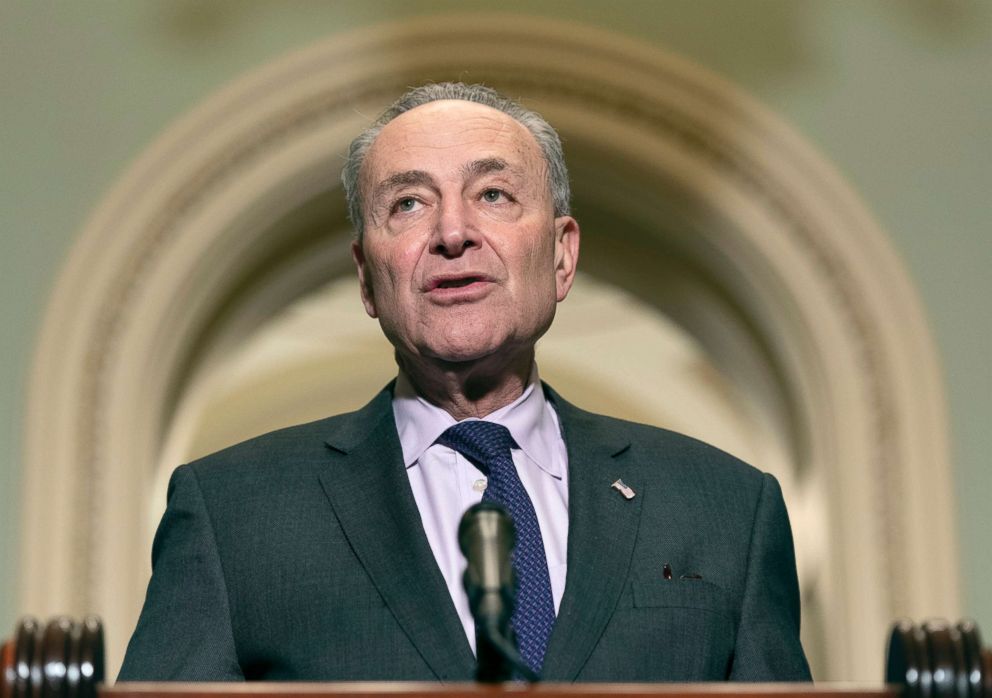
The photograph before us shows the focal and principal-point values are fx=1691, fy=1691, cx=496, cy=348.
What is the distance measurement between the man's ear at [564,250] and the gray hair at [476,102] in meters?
0.02

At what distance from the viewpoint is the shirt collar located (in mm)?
2598

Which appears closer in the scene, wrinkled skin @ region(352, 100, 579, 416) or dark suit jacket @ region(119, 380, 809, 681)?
dark suit jacket @ region(119, 380, 809, 681)

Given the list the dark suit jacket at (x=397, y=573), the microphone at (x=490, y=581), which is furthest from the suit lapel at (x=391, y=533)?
the microphone at (x=490, y=581)

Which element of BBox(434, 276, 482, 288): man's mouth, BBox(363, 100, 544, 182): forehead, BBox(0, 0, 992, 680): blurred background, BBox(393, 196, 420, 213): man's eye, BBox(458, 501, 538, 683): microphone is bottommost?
BBox(458, 501, 538, 683): microphone

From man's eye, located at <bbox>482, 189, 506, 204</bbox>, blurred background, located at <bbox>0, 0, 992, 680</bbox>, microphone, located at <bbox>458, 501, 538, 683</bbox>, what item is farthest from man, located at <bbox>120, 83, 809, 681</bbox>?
blurred background, located at <bbox>0, 0, 992, 680</bbox>

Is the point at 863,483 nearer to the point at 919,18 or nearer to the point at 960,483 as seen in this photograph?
the point at 960,483

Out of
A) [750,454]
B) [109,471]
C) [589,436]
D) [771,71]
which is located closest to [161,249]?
[109,471]

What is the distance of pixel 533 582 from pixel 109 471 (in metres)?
3.65

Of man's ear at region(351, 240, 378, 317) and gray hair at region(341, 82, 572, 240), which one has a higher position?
gray hair at region(341, 82, 572, 240)

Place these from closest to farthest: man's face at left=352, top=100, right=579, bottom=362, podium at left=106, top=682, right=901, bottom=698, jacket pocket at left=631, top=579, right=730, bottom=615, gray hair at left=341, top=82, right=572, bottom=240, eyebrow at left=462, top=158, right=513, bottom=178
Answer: podium at left=106, top=682, right=901, bottom=698
jacket pocket at left=631, top=579, right=730, bottom=615
man's face at left=352, top=100, right=579, bottom=362
eyebrow at left=462, top=158, right=513, bottom=178
gray hair at left=341, top=82, right=572, bottom=240

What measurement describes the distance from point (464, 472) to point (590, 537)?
0.23 meters

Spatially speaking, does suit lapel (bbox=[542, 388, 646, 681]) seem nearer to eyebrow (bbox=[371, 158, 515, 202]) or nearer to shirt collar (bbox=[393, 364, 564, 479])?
shirt collar (bbox=[393, 364, 564, 479])

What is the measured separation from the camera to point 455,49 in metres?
6.05

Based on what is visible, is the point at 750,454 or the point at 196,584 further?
the point at 750,454
